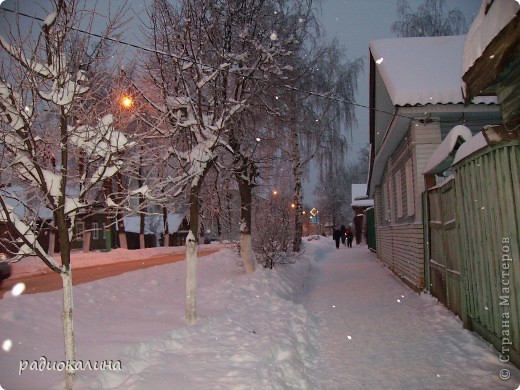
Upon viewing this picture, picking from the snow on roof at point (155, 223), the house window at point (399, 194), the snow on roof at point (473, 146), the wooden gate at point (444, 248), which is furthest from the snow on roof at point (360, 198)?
the snow on roof at point (473, 146)

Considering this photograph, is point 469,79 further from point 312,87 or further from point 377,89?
point 312,87

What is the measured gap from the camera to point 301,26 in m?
15.4

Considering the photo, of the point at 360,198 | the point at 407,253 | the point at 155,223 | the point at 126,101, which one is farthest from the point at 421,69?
the point at 155,223

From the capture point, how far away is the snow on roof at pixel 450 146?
20.1 feet

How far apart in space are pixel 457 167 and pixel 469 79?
1422 mm

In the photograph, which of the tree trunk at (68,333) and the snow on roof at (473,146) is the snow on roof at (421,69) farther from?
the tree trunk at (68,333)

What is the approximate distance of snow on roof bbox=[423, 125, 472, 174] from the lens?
6.14 metres

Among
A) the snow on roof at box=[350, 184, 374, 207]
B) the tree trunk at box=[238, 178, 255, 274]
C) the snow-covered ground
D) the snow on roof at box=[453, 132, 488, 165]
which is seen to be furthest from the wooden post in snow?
the snow on roof at box=[350, 184, 374, 207]

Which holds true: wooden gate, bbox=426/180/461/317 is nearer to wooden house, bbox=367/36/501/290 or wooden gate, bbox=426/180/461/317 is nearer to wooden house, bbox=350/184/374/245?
wooden house, bbox=367/36/501/290

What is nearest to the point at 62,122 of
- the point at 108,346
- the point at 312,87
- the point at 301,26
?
the point at 108,346

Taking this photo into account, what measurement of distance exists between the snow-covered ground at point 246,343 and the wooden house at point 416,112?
214 centimetres

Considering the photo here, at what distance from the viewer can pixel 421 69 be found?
1005 centimetres

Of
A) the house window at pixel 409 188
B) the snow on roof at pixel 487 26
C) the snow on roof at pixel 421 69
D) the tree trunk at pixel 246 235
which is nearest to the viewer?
the snow on roof at pixel 487 26

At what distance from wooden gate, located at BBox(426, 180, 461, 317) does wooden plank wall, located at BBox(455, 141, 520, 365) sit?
0.60m
